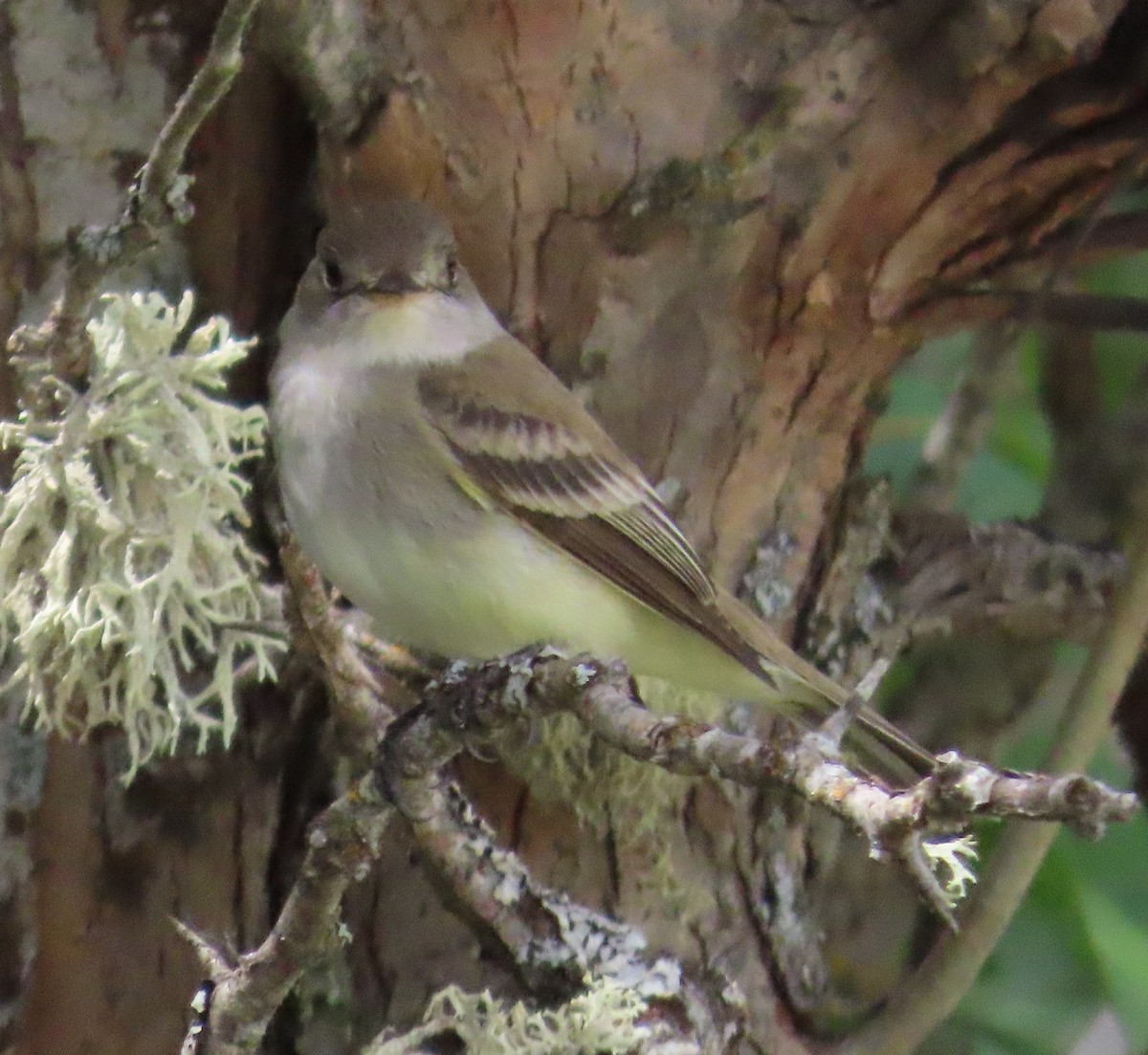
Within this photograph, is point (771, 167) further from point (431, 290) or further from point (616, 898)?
point (616, 898)

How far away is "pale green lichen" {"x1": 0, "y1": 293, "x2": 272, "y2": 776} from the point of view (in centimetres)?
165

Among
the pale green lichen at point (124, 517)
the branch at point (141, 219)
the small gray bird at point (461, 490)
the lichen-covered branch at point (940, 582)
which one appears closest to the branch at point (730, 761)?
the small gray bird at point (461, 490)

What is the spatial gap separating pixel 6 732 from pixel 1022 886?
1352 millimetres

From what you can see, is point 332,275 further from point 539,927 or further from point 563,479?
point 539,927

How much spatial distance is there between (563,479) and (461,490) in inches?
5.6

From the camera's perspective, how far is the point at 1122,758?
2.92m

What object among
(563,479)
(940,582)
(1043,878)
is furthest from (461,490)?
(1043,878)

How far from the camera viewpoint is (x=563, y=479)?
202 cm

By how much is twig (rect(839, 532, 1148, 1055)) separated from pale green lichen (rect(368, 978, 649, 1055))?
67 centimetres

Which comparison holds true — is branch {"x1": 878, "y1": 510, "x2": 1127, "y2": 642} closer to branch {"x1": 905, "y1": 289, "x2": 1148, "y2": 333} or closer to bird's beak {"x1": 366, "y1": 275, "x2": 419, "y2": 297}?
branch {"x1": 905, "y1": 289, "x2": 1148, "y2": 333}

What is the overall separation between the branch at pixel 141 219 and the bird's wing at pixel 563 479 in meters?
0.51

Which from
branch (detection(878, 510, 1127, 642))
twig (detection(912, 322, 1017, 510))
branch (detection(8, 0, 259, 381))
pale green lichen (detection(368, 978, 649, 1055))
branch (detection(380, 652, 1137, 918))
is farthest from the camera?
twig (detection(912, 322, 1017, 510))

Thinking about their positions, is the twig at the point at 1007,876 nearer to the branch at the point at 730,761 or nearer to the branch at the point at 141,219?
the branch at the point at 730,761

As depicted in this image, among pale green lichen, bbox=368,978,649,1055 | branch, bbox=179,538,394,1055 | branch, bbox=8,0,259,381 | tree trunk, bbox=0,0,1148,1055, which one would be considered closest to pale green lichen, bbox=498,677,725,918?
tree trunk, bbox=0,0,1148,1055
